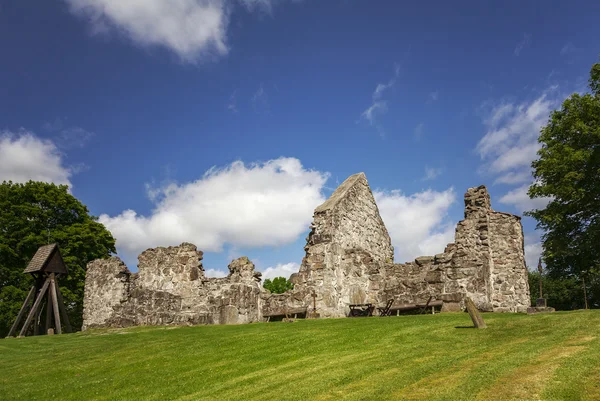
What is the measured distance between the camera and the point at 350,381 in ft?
27.7

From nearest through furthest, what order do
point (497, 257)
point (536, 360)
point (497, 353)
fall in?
point (536, 360)
point (497, 353)
point (497, 257)

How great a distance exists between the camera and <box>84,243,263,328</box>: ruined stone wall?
20438mm

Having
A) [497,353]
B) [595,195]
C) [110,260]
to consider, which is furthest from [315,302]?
[595,195]

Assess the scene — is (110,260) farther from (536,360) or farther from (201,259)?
(536,360)

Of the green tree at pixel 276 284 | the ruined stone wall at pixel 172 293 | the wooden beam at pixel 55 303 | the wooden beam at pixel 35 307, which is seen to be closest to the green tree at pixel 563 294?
the green tree at pixel 276 284

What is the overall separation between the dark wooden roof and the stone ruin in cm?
375

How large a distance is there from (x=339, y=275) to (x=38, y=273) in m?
17.0

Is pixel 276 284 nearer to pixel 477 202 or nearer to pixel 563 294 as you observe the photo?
pixel 563 294

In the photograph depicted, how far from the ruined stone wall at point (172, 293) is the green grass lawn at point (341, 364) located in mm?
4243

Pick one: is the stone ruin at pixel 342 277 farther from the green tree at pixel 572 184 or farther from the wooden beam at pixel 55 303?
the green tree at pixel 572 184

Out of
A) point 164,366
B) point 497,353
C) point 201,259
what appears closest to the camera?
point 497,353

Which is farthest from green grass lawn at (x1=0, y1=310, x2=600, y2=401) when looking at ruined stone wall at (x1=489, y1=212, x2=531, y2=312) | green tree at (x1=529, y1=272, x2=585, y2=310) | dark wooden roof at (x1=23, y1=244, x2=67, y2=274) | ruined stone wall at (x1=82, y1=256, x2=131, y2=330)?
green tree at (x1=529, y1=272, x2=585, y2=310)

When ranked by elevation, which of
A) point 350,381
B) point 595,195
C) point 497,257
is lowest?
point 350,381

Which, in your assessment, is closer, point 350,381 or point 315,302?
point 350,381
